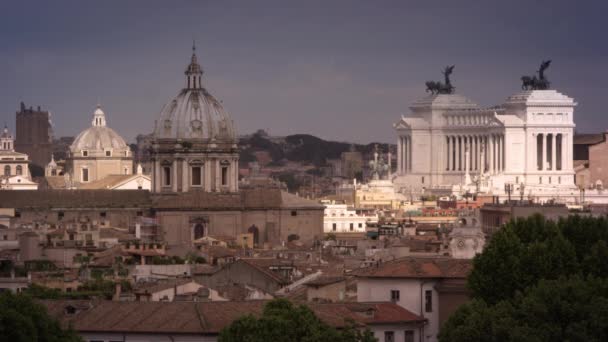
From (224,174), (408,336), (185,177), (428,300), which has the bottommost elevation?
(408,336)

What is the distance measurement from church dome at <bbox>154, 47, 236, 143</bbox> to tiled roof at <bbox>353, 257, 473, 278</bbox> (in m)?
67.9

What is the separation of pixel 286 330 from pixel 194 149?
78.5 meters

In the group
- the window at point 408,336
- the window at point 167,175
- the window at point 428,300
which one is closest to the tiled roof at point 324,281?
the window at point 428,300

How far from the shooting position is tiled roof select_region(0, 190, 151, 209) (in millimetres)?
131875

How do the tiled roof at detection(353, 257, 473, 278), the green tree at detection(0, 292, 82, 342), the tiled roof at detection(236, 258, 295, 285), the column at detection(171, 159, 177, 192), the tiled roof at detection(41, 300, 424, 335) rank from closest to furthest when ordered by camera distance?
the green tree at detection(0, 292, 82, 342) < the tiled roof at detection(41, 300, 424, 335) < the tiled roof at detection(353, 257, 473, 278) < the tiled roof at detection(236, 258, 295, 285) < the column at detection(171, 159, 177, 192)

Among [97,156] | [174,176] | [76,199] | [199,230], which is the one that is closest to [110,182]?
[97,156]

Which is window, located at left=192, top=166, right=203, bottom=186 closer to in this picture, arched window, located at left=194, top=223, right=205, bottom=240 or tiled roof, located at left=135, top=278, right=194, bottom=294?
arched window, located at left=194, top=223, right=205, bottom=240

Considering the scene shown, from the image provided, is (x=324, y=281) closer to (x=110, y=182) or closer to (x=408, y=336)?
(x=408, y=336)

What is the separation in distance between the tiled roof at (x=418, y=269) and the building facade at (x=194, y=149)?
66.2 m

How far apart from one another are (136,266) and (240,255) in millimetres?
10165

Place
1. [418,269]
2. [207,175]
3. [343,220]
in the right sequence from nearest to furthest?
[418,269] → [207,175] → [343,220]

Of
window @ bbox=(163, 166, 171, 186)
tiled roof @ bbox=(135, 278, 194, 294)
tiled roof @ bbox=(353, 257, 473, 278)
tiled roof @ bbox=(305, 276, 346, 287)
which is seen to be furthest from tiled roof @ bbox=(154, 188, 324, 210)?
tiled roof @ bbox=(353, 257, 473, 278)

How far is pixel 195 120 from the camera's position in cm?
13612

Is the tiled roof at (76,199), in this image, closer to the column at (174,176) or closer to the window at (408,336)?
the column at (174,176)
